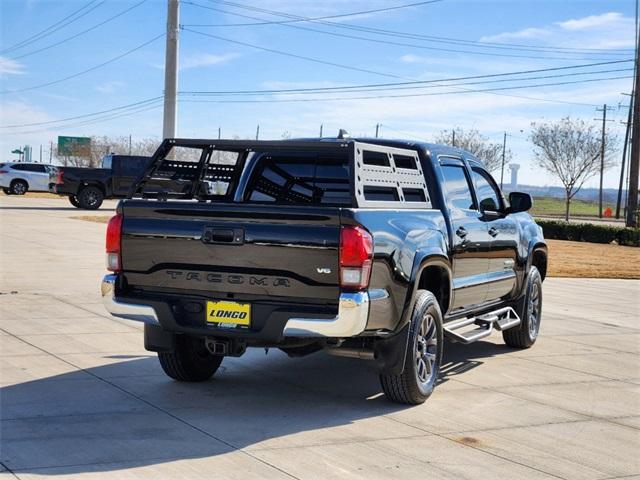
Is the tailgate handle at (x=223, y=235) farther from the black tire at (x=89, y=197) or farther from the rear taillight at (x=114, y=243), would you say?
the black tire at (x=89, y=197)

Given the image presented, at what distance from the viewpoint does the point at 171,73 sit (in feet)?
75.2

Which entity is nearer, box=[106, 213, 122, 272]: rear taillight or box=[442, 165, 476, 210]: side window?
box=[106, 213, 122, 272]: rear taillight

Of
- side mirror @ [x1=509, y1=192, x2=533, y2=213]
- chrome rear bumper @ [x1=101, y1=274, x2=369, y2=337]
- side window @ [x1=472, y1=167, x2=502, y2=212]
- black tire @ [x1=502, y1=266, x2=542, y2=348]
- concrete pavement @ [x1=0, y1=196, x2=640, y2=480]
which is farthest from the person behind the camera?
black tire @ [x1=502, y1=266, x2=542, y2=348]

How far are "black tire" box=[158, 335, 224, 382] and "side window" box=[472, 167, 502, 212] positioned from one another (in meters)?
2.94

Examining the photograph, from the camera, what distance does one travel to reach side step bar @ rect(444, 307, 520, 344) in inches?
309

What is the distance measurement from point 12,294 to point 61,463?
727 cm

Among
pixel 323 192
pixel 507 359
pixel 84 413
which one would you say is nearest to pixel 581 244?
pixel 507 359

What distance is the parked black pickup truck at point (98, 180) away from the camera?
36.0m

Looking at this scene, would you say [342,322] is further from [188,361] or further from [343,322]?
[188,361]

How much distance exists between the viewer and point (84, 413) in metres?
6.41

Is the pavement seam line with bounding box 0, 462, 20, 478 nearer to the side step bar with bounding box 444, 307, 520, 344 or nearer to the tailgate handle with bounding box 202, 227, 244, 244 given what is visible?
the tailgate handle with bounding box 202, 227, 244, 244

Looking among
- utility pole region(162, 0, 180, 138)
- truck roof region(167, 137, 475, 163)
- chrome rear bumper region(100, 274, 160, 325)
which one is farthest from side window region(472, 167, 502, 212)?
utility pole region(162, 0, 180, 138)

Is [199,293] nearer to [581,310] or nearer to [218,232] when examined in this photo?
[218,232]

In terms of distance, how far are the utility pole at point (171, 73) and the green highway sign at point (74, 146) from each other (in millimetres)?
94413
